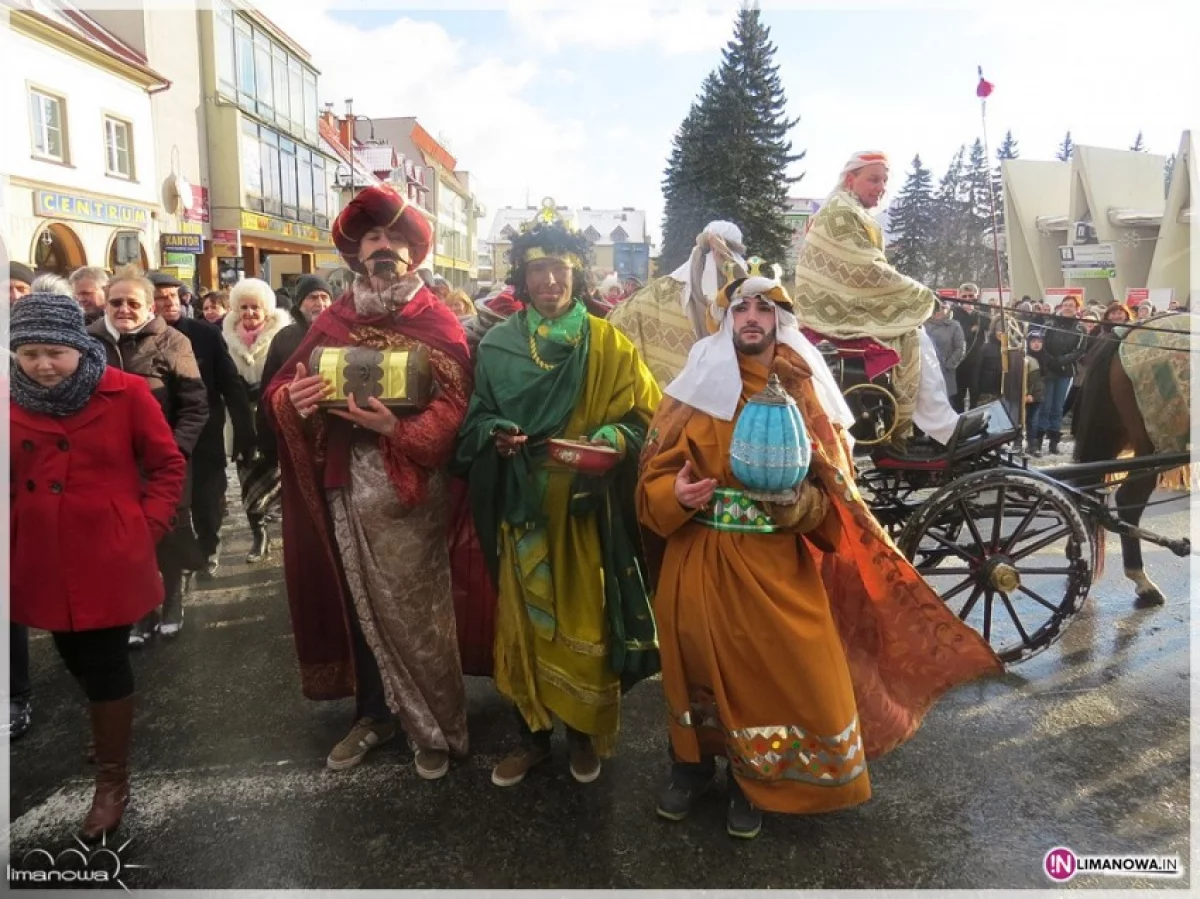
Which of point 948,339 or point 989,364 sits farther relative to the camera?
point 989,364

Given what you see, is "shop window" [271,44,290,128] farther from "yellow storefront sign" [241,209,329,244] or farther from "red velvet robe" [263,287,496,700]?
"red velvet robe" [263,287,496,700]

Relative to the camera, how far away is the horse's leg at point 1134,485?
472 cm

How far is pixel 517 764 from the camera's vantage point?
10.3 feet

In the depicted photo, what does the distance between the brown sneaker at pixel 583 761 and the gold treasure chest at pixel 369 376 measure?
1485 mm

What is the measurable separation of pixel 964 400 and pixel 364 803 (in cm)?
984

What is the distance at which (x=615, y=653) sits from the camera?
2.98 metres

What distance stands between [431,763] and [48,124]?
16.7 meters

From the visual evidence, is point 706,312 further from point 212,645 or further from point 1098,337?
point 212,645

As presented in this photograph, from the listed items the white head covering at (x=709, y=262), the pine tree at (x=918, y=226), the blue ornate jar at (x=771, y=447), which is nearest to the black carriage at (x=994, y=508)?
the white head covering at (x=709, y=262)

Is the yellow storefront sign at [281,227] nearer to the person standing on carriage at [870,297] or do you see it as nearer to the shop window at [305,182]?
the shop window at [305,182]

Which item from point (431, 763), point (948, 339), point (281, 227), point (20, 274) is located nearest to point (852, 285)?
point (431, 763)

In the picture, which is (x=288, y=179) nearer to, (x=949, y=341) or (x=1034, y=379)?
(x=949, y=341)

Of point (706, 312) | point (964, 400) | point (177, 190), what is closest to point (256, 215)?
point (177, 190)

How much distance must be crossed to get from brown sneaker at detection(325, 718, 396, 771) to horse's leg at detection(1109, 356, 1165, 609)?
167 inches
